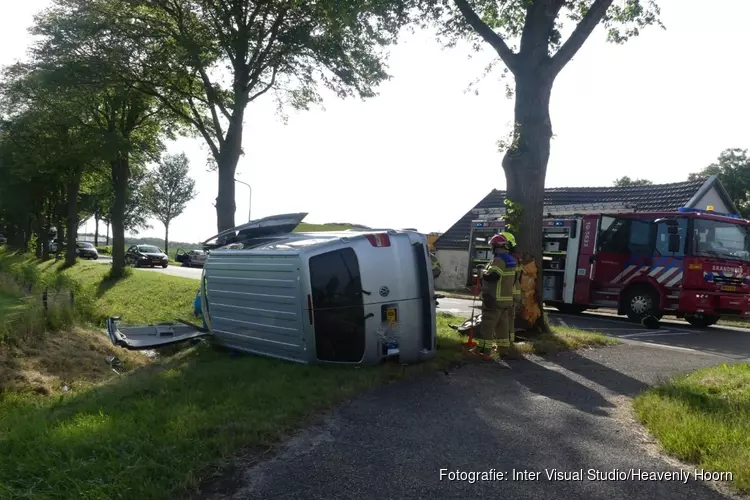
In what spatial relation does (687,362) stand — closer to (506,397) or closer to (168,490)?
(506,397)

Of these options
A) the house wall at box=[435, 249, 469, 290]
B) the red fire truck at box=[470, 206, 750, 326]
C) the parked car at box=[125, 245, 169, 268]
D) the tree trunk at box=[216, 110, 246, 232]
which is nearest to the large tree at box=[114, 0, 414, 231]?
the tree trunk at box=[216, 110, 246, 232]

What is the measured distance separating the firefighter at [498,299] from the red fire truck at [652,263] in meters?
7.79

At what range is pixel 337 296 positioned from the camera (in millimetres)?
7254

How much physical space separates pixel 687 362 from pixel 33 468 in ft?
26.7

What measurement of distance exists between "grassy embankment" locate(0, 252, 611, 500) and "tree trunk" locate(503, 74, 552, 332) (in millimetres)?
1489

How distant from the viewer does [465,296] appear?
25891 mm

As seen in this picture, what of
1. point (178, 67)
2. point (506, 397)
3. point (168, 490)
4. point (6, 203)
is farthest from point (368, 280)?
point (6, 203)

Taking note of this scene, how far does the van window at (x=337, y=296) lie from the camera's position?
724 cm

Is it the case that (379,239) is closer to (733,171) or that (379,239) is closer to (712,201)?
(712,201)

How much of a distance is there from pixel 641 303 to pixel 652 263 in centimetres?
102

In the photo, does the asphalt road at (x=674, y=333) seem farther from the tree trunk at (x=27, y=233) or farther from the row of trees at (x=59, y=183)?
the tree trunk at (x=27, y=233)

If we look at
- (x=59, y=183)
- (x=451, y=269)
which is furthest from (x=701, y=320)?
(x=59, y=183)

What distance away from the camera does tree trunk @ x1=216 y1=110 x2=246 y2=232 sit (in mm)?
16859

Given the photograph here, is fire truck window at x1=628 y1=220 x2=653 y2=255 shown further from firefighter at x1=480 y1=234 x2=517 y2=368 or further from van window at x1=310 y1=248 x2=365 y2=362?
van window at x1=310 y1=248 x2=365 y2=362
